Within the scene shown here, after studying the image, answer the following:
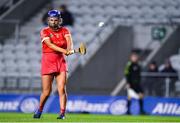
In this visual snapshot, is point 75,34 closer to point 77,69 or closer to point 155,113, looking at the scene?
point 77,69

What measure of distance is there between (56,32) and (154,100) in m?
9.73

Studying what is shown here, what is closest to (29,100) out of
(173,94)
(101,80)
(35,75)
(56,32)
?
(35,75)

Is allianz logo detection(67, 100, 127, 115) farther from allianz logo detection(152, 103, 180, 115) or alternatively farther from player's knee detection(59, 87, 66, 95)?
player's knee detection(59, 87, 66, 95)

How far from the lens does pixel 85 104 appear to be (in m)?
26.2

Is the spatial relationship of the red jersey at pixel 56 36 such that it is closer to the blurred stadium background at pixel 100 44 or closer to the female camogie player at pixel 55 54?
the female camogie player at pixel 55 54

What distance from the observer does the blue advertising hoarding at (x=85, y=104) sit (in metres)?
26.1

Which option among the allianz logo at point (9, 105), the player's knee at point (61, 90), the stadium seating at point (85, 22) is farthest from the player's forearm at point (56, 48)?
Answer: the stadium seating at point (85, 22)

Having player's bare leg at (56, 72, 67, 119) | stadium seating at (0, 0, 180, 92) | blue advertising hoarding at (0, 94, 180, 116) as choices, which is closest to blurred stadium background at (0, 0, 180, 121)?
stadium seating at (0, 0, 180, 92)

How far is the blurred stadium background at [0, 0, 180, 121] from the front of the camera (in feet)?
88.1

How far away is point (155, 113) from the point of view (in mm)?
26062

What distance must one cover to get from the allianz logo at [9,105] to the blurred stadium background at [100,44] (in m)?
0.06

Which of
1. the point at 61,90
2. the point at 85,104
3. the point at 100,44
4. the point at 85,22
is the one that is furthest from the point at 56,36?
the point at 85,22

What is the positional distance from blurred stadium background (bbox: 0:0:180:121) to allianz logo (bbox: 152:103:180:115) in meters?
0.04

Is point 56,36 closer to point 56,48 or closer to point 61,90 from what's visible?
point 56,48
